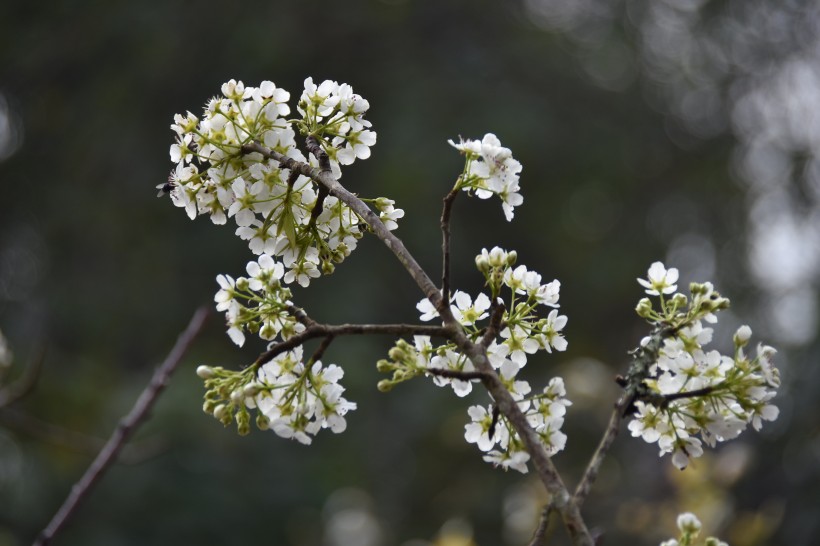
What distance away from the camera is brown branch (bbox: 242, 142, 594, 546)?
82 cm

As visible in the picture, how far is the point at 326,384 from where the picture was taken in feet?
3.56

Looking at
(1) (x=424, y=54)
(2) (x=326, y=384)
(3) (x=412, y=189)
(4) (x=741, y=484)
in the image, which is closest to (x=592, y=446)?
(4) (x=741, y=484)

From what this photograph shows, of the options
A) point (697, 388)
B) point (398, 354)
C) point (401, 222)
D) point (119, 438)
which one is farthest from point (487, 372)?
point (401, 222)

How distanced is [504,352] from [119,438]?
77 cm

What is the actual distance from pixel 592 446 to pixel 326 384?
530cm

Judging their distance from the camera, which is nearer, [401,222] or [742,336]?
[742,336]

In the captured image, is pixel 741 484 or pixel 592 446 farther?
pixel 592 446

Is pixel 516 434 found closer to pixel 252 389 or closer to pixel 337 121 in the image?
pixel 252 389

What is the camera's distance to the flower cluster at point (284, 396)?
3.44 feet

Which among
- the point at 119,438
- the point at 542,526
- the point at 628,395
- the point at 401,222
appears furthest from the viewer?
the point at 401,222

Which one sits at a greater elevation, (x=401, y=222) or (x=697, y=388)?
(x=401, y=222)

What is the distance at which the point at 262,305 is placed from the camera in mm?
1073

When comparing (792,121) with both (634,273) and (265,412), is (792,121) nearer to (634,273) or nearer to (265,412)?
(634,273)

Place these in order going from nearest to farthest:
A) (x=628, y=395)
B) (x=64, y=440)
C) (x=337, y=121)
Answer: (x=628, y=395) < (x=337, y=121) < (x=64, y=440)
